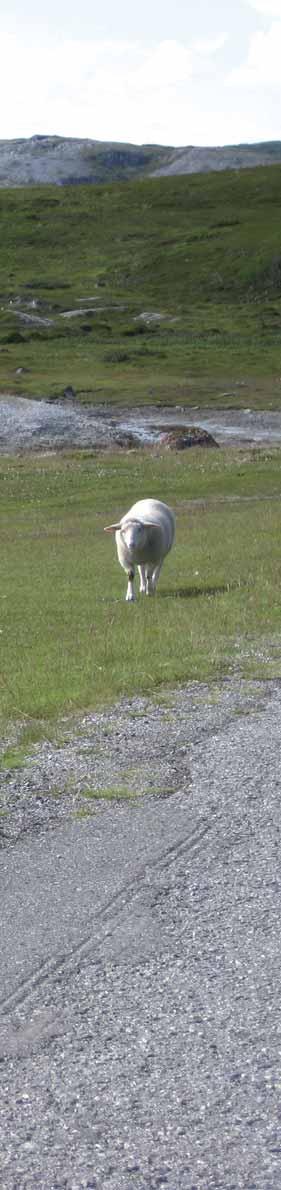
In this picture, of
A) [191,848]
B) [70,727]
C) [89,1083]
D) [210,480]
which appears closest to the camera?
[89,1083]

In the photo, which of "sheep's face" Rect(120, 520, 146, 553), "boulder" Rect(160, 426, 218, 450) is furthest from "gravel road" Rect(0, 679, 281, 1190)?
"boulder" Rect(160, 426, 218, 450)

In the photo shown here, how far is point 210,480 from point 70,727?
110ft

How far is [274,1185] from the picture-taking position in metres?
5.11

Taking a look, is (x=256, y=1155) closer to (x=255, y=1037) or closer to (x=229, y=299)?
(x=255, y=1037)

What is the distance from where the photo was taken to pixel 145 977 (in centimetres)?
685

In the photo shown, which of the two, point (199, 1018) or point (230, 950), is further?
point (230, 950)

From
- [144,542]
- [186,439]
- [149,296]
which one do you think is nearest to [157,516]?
[144,542]

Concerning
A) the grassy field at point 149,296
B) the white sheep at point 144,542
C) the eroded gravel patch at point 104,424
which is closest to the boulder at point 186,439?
the eroded gravel patch at point 104,424

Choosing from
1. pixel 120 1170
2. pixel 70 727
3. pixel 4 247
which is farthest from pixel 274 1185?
pixel 4 247

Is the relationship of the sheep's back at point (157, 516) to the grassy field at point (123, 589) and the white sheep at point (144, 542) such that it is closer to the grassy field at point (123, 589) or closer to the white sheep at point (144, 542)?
the white sheep at point (144, 542)

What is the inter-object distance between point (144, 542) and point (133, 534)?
434 mm

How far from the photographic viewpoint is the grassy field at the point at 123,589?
14.6 m

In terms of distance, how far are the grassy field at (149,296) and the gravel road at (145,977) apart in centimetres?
6441

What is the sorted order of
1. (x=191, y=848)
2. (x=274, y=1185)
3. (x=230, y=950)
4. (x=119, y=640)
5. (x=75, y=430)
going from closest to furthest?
(x=274, y=1185), (x=230, y=950), (x=191, y=848), (x=119, y=640), (x=75, y=430)
